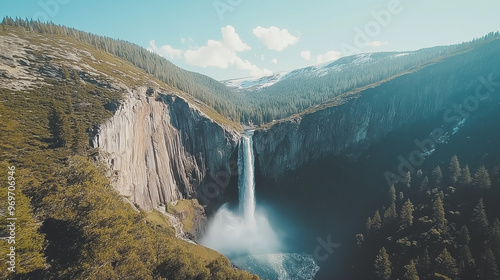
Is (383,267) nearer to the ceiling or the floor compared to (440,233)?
Result: nearer to the floor

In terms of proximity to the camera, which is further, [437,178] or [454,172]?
[437,178]

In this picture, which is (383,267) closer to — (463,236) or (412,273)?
(412,273)

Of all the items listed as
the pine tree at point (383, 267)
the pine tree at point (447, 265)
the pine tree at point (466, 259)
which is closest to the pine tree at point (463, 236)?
the pine tree at point (466, 259)

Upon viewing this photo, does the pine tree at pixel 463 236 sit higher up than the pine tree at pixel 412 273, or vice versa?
the pine tree at pixel 463 236

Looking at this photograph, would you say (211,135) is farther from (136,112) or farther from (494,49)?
(494,49)

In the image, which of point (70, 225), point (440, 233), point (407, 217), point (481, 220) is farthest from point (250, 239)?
A: point (70, 225)

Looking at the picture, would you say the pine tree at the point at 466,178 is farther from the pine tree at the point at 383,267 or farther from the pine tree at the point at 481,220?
the pine tree at the point at 383,267

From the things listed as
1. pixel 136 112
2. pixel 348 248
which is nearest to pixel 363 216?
pixel 348 248
